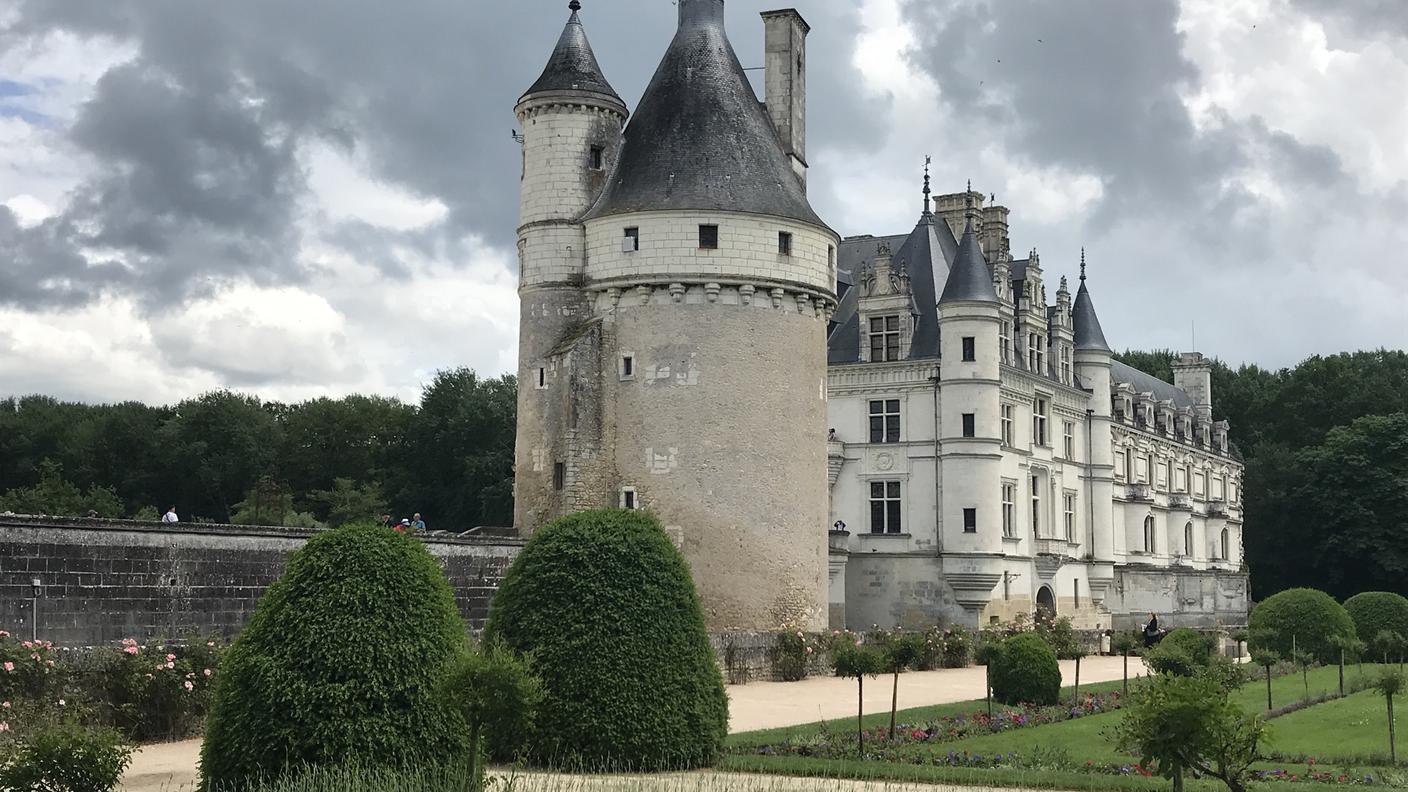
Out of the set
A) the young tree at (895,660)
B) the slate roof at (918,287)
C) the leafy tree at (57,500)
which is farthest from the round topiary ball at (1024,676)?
the leafy tree at (57,500)

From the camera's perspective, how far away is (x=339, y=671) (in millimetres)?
12312

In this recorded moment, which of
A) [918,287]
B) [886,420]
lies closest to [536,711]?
[886,420]

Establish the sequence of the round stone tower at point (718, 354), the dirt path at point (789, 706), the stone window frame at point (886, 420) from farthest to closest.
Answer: the stone window frame at point (886, 420) → the round stone tower at point (718, 354) → the dirt path at point (789, 706)

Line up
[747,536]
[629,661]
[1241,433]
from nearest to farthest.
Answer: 1. [629,661]
2. [747,536]
3. [1241,433]

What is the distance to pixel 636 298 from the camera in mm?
29672

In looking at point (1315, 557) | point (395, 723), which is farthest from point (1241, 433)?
point (395, 723)

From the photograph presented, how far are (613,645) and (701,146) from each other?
55.4 ft

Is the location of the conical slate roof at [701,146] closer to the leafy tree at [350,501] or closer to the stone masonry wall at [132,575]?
the stone masonry wall at [132,575]

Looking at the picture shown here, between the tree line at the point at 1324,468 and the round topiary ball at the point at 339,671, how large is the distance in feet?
184

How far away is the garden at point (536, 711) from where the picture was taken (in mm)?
11969

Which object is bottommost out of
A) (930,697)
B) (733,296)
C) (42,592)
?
(930,697)

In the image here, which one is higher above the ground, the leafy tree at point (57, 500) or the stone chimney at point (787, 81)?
the stone chimney at point (787, 81)

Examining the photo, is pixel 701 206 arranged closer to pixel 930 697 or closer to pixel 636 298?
pixel 636 298

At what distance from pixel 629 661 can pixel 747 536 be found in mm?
14188
